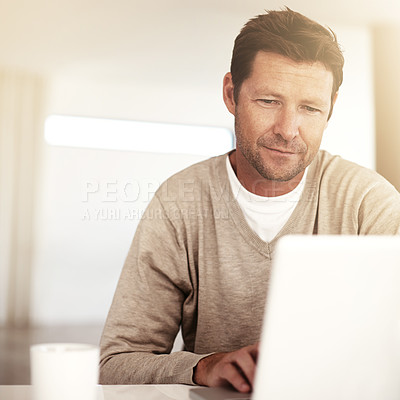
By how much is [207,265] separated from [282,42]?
0.86 metres

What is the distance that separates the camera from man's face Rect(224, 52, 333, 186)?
2.05 meters

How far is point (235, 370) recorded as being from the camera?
3.98ft

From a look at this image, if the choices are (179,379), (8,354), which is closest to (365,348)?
(179,379)

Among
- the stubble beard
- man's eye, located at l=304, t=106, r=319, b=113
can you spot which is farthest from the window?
man's eye, located at l=304, t=106, r=319, b=113

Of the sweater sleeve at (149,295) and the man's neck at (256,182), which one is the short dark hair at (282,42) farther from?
the sweater sleeve at (149,295)

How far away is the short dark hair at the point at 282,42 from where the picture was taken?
6.80 feet

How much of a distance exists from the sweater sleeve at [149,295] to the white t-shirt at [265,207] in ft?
0.85

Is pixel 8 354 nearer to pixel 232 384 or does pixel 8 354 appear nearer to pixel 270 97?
pixel 232 384

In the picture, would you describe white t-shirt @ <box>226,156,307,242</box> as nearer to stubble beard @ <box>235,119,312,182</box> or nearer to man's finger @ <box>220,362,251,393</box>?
stubble beard @ <box>235,119,312,182</box>

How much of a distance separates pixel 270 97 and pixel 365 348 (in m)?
1.36

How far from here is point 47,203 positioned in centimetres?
200

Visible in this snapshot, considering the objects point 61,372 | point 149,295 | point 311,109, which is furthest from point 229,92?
point 61,372

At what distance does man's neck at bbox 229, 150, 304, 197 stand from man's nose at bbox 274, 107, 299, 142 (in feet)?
0.54

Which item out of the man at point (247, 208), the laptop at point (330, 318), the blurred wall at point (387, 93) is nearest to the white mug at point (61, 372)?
the laptop at point (330, 318)
